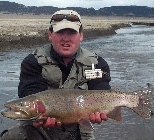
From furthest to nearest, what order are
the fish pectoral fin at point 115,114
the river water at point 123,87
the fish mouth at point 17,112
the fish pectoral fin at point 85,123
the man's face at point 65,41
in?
the river water at point 123,87
the man's face at point 65,41
the fish pectoral fin at point 115,114
the fish pectoral fin at point 85,123
the fish mouth at point 17,112

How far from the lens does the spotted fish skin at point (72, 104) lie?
361 cm

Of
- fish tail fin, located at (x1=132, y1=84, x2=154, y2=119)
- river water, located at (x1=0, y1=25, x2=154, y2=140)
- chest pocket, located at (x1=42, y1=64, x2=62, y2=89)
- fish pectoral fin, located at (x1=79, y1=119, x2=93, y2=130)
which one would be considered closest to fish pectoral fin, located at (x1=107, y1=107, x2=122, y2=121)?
fish tail fin, located at (x1=132, y1=84, x2=154, y2=119)

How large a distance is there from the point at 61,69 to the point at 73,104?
0.75 meters

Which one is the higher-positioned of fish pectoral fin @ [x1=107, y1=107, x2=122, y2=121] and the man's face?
the man's face

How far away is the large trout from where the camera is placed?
3609mm

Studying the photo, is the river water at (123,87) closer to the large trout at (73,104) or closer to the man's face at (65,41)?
the large trout at (73,104)

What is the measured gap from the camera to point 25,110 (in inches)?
141

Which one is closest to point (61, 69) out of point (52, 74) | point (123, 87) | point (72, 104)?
point (52, 74)

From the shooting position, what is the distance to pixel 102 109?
396 cm

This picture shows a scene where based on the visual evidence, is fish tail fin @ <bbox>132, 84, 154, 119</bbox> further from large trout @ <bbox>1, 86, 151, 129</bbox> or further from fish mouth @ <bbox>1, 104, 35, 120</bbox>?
fish mouth @ <bbox>1, 104, 35, 120</bbox>

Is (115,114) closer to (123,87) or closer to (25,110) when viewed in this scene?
(25,110)

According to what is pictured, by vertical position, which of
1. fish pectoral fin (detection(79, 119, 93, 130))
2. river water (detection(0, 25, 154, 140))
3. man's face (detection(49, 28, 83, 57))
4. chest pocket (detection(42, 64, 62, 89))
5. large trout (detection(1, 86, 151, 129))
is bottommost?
river water (detection(0, 25, 154, 140))

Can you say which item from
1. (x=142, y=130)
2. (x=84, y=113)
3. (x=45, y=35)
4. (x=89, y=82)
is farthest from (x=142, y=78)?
(x=45, y=35)

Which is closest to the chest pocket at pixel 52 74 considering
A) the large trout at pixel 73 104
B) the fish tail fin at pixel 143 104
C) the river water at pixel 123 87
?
the large trout at pixel 73 104
